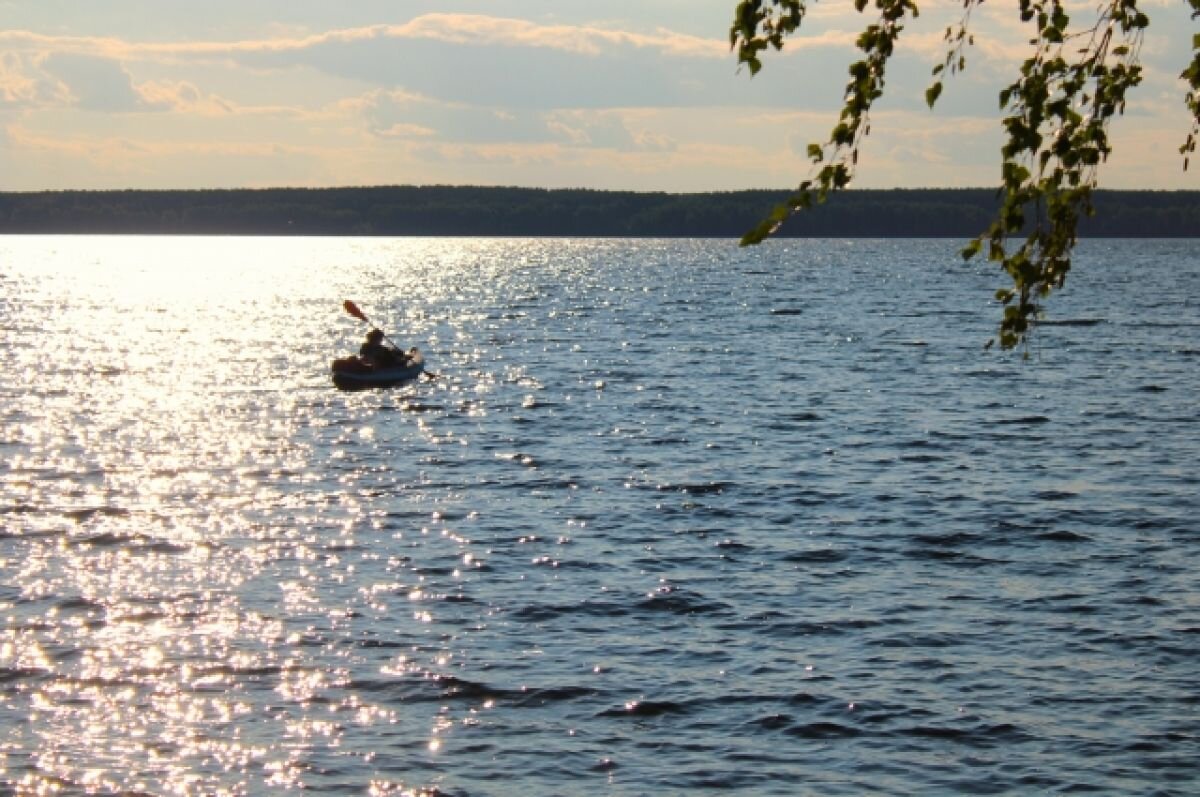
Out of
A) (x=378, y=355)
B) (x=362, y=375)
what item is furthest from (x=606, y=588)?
(x=378, y=355)

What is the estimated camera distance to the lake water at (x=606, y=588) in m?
15.7

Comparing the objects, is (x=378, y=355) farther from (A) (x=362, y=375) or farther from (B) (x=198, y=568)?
(B) (x=198, y=568)

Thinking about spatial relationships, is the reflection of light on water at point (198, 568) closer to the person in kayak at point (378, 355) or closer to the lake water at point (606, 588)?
the lake water at point (606, 588)

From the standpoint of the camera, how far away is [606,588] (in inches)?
877

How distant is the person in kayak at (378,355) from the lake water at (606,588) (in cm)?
139

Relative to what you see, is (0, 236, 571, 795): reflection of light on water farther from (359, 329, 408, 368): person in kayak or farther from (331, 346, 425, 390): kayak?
(359, 329, 408, 368): person in kayak

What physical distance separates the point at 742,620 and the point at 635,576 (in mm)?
2811

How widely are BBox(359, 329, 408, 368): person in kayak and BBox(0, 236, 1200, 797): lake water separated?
54.7 inches

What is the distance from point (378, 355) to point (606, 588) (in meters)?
31.3

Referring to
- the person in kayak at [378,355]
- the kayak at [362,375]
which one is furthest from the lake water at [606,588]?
the person in kayak at [378,355]

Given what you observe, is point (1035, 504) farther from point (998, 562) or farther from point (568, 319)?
point (568, 319)

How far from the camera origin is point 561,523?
27.1 m

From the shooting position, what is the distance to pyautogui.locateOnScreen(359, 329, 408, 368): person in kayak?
52.4 metres

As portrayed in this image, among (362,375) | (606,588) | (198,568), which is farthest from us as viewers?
(362,375)
